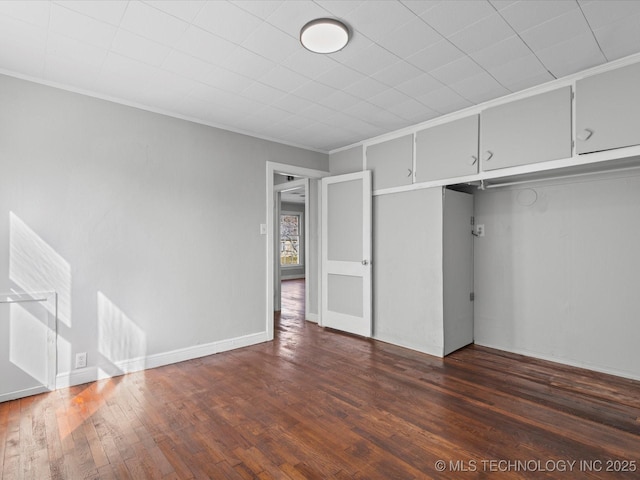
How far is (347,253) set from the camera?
4.70 m

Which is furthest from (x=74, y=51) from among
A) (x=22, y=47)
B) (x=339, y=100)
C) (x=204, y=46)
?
(x=339, y=100)

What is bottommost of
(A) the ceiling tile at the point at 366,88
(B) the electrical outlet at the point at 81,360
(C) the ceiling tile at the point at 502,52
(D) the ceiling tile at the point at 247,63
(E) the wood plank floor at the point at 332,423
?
(E) the wood plank floor at the point at 332,423

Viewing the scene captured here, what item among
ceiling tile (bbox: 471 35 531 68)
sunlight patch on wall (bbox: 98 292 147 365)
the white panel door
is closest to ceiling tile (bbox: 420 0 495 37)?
ceiling tile (bbox: 471 35 531 68)

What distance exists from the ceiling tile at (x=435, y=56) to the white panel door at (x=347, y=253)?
1.86 metres

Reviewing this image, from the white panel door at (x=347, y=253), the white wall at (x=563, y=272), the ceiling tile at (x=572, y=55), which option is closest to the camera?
the ceiling tile at (x=572, y=55)

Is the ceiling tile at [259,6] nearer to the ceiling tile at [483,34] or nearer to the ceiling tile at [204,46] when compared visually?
the ceiling tile at [204,46]

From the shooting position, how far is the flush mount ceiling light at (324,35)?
214 centimetres

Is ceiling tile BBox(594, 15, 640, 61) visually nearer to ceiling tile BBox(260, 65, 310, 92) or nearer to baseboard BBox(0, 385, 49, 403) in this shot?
ceiling tile BBox(260, 65, 310, 92)

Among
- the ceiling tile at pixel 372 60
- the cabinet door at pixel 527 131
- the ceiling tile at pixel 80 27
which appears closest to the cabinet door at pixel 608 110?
the cabinet door at pixel 527 131

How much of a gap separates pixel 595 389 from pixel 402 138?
3.14 metres

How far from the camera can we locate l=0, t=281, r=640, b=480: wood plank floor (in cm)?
192

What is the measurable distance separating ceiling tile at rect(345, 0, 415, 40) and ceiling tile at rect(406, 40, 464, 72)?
0.39 m

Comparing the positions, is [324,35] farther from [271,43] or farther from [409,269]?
[409,269]

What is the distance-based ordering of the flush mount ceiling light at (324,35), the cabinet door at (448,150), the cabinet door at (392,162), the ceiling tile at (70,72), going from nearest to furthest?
the flush mount ceiling light at (324,35)
the ceiling tile at (70,72)
the cabinet door at (448,150)
the cabinet door at (392,162)
